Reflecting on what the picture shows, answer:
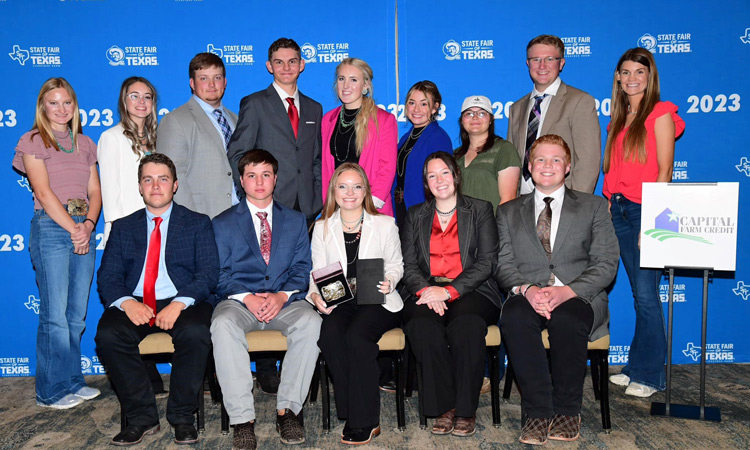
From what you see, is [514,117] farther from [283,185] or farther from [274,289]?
[274,289]

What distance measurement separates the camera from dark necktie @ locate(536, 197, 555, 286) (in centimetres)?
340

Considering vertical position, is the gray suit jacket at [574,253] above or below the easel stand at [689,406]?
above

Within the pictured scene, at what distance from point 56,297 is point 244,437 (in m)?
1.76

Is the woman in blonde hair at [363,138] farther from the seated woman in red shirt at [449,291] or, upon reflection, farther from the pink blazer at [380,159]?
the seated woman in red shirt at [449,291]

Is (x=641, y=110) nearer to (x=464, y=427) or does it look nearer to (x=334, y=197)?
(x=334, y=197)

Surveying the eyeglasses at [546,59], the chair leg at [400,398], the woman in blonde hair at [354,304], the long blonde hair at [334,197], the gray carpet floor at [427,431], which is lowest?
the gray carpet floor at [427,431]

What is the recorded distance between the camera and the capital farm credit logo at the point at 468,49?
449cm

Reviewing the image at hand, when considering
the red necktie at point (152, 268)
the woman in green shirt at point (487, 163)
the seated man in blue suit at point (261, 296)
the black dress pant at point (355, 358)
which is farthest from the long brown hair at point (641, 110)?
the red necktie at point (152, 268)

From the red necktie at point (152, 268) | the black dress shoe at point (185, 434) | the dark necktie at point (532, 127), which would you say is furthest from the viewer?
the dark necktie at point (532, 127)

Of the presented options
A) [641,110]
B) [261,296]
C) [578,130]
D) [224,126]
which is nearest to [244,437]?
[261,296]

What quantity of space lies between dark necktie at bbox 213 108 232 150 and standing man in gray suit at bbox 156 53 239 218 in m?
0.02

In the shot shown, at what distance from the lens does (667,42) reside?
14.6 feet

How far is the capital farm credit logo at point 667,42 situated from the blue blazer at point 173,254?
141 inches

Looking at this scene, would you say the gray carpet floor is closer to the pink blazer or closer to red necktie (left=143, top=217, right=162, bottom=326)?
red necktie (left=143, top=217, right=162, bottom=326)
